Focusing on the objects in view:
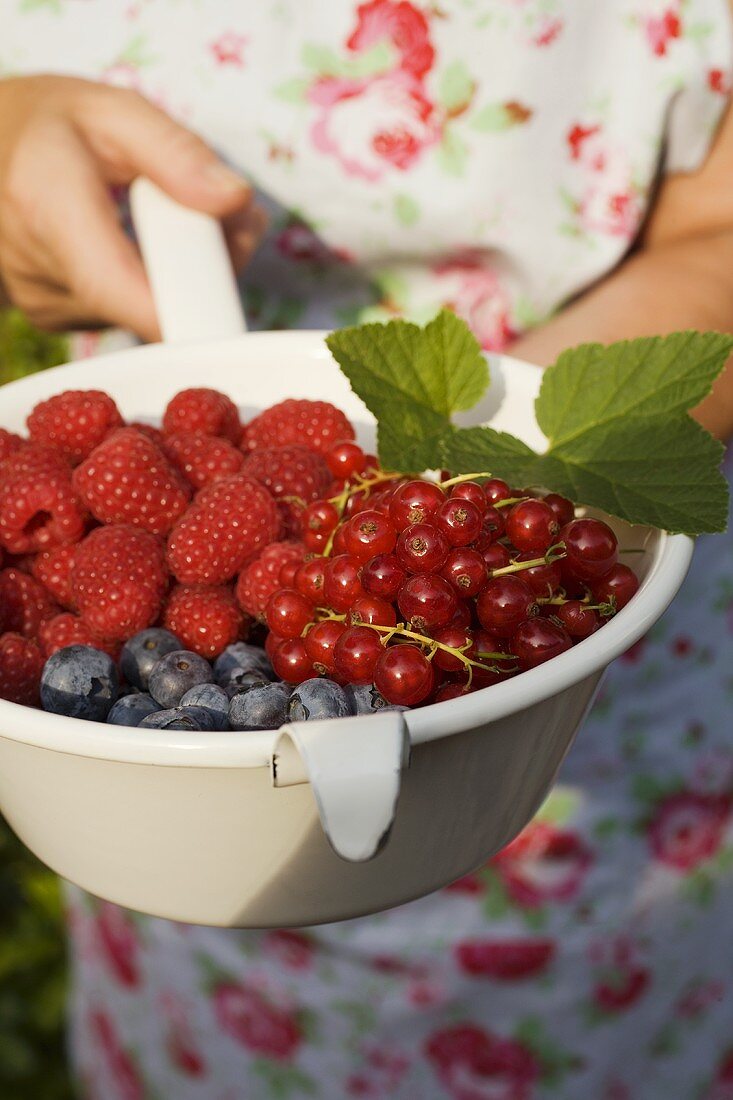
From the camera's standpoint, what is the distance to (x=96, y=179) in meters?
0.96

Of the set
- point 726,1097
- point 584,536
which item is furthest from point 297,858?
point 726,1097

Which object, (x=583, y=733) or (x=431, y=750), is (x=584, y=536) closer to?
(x=431, y=750)

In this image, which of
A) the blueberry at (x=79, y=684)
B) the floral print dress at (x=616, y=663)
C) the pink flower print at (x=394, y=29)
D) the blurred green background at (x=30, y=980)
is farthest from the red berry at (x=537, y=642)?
the blurred green background at (x=30, y=980)

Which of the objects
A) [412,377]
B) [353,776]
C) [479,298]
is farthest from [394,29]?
[353,776]

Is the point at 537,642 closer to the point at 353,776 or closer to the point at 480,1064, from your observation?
the point at 353,776

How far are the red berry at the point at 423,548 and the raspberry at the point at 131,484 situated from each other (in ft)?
0.62

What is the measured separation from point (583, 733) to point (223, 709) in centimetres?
71

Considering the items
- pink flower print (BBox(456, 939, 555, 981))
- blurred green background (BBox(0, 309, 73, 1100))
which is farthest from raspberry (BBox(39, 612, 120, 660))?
blurred green background (BBox(0, 309, 73, 1100))

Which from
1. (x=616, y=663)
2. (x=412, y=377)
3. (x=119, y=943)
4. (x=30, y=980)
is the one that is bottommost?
(x=30, y=980)

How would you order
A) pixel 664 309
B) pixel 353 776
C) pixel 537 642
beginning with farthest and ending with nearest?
pixel 664 309, pixel 537 642, pixel 353 776

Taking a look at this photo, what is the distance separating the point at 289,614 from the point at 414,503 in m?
0.10

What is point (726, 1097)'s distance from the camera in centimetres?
143

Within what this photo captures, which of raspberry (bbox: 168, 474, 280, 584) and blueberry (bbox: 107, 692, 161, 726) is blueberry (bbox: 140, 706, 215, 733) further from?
raspberry (bbox: 168, 474, 280, 584)

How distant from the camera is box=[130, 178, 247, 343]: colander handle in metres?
0.88
